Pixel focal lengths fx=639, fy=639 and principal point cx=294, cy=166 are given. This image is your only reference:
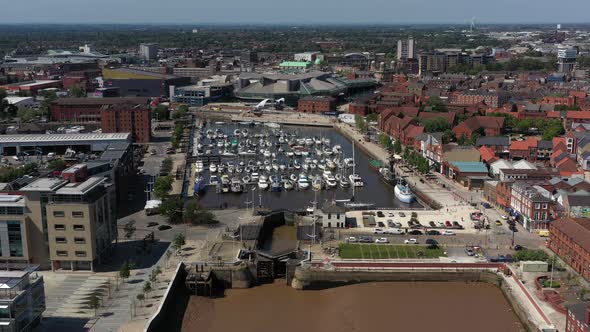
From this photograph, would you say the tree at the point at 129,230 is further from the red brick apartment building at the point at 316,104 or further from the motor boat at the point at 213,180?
the red brick apartment building at the point at 316,104

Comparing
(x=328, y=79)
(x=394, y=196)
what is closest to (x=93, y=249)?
(x=394, y=196)

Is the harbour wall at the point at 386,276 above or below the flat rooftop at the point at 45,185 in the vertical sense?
below

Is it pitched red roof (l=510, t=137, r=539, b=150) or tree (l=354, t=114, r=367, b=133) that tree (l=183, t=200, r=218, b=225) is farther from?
tree (l=354, t=114, r=367, b=133)

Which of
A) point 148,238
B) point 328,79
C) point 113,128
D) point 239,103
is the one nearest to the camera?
point 148,238

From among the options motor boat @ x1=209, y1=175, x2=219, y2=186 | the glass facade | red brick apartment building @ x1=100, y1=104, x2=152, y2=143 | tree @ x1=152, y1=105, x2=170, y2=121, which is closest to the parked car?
motor boat @ x1=209, y1=175, x2=219, y2=186

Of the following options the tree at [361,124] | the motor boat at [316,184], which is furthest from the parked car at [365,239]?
the tree at [361,124]

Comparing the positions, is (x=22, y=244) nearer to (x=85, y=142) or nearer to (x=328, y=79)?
(x=85, y=142)

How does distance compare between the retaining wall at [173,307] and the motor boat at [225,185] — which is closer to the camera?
the retaining wall at [173,307]
